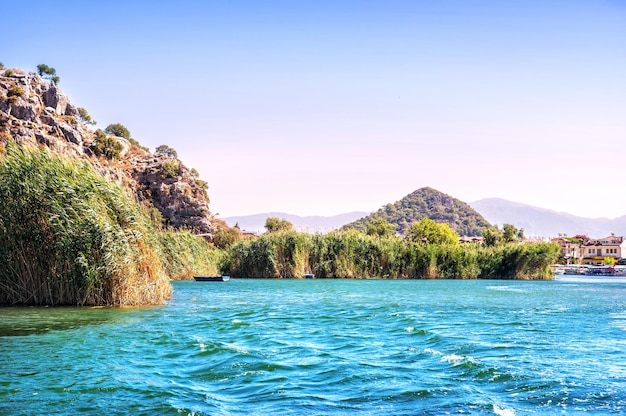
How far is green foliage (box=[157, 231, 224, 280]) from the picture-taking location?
172 ft

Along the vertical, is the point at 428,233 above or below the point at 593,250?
above

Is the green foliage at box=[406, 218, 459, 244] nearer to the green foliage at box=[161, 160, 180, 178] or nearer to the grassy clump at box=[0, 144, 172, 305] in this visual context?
the green foliage at box=[161, 160, 180, 178]

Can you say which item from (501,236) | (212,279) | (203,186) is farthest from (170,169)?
(212,279)

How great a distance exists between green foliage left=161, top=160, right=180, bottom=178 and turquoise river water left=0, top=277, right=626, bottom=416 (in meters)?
106

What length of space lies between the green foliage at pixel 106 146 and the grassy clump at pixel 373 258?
70.6m

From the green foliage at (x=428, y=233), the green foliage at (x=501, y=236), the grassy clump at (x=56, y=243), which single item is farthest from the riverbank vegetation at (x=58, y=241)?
the green foliage at (x=501, y=236)

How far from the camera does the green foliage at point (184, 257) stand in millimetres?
52406

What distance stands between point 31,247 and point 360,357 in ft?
46.8

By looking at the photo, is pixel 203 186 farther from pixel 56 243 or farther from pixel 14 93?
pixel 56 243

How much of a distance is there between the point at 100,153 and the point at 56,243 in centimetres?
10680

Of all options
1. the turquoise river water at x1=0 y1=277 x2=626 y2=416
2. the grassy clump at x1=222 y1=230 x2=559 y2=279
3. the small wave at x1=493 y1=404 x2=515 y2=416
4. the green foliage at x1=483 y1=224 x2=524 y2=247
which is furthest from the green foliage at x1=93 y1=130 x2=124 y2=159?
the small wave at x1=493 y1=404 x2=515 y2=416

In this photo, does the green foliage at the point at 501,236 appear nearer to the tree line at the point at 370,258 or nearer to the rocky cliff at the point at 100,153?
the tree line at the point at 370,258

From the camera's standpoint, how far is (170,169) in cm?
12850

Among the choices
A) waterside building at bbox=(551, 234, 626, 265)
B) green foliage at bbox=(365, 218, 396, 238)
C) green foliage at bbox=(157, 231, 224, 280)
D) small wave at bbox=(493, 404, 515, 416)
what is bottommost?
small wave at bbox=(493, 404, 515, 416)
